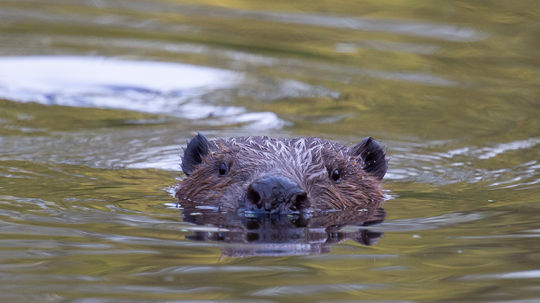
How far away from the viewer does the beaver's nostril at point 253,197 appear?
5844 millimetres

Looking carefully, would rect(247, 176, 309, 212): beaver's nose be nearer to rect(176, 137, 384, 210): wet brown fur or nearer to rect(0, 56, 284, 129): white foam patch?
rect(176, 137, 384, 210): wet brown fur

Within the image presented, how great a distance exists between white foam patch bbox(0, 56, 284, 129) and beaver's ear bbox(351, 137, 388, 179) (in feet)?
Answer: 8.64

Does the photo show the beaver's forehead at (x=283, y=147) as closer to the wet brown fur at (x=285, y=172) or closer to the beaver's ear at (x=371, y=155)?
the wet brown fur at (x=285, y=172)

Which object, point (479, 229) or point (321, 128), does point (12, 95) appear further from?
point (479, 229)

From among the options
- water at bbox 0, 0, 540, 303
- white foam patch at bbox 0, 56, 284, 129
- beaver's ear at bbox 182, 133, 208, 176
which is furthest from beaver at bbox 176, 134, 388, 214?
white foam patch at bbox 0, 56, 284, 129

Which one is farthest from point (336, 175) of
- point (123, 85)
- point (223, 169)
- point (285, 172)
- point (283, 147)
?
point (123, 85)

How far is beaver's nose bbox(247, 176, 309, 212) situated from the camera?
575 centimetres

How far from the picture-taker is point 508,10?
13.9 m

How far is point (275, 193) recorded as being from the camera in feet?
19.0

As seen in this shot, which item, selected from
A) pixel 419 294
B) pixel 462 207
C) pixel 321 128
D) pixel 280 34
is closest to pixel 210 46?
pixel 280 34

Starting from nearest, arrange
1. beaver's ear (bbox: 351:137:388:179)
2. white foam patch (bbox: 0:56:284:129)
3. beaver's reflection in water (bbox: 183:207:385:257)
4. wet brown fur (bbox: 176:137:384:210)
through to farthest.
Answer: beaver's reflection in water (bbox: 183:207:385:257) < wet brown fur (bbox: 176:137:384:210) < beaver's ear (bbox: 351:137:388:179) < white foam patch (bbox: 0:56:284:129)

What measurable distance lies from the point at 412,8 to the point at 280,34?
2.06m

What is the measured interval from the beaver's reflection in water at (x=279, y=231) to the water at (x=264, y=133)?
2cm

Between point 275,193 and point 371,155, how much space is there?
5.58ft
